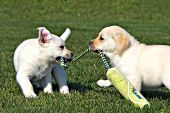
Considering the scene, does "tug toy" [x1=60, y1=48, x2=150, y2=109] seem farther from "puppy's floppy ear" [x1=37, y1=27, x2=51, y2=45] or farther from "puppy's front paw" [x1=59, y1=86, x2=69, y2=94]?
"puppy's floppy ear" [x1=37, y1=27, x2=51, y2=45]

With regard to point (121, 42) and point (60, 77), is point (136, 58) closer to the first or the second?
point (121, 42)

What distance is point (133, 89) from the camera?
6.90 m

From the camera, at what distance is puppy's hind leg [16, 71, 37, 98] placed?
732 cm

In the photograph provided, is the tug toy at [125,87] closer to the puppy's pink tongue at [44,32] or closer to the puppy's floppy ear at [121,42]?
the puppy's floppy ear at [121,42]

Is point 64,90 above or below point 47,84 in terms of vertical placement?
below

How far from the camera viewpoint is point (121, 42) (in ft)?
24.3

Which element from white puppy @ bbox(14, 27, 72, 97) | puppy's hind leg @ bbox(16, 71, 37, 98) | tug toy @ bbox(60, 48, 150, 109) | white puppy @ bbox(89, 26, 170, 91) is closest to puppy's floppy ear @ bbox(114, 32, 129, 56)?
white puppy @ bbox(89, 26, 170, 91)

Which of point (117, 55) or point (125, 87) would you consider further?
point (117, 55)

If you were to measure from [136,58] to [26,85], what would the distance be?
163 cm

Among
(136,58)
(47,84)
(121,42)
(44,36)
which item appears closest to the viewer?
(136,58)

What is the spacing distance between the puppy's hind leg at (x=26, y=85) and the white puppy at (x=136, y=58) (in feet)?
3.57

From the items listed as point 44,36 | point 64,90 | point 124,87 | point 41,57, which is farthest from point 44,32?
point 124,87

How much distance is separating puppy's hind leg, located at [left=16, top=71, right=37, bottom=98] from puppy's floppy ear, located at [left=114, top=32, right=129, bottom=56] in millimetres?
1366

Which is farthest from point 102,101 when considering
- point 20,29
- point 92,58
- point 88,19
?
point 88,19
